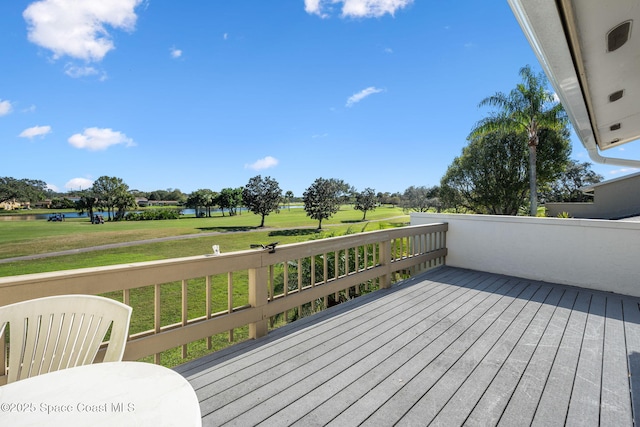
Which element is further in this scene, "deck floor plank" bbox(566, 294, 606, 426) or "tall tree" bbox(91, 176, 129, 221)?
"tall tree" bbox(91, 176, 129, 221)

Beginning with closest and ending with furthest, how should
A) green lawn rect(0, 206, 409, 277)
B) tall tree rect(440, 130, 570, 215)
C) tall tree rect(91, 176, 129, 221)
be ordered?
tall tree rect(440, 130, 570, 215) → green lawn rect(0, 206, 409, 277) → tall tree rect(91, 176, 129, 221)

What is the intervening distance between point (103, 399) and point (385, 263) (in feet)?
10.7

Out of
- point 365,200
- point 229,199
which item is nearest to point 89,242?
point 229,199

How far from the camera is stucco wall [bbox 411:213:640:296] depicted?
137 inches

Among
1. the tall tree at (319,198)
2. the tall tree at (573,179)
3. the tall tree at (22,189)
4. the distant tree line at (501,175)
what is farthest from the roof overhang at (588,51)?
the tall tree at (319,198)

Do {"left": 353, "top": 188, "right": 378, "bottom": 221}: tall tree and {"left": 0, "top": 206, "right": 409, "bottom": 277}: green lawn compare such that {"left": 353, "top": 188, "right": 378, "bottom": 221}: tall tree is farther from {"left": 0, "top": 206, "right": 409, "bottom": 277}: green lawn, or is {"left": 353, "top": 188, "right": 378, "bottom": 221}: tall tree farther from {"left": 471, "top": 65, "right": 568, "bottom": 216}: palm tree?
{"left": 471, "top": 65, "right": 568, "bottom": 216}: palm tree

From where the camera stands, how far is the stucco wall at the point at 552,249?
11.4 feet

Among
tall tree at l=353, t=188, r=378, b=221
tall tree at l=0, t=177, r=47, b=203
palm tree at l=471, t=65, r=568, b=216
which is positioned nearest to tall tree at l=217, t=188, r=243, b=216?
tall tree at l=353, t=188, r=378, b=221

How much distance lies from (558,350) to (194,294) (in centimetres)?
1213

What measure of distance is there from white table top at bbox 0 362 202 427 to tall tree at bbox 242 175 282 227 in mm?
34967

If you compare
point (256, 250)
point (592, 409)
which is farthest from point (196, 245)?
point (592, 409)

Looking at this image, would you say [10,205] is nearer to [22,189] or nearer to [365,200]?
[22,189]

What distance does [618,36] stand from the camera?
218cm

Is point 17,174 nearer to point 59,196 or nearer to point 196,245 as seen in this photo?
point 59,196
